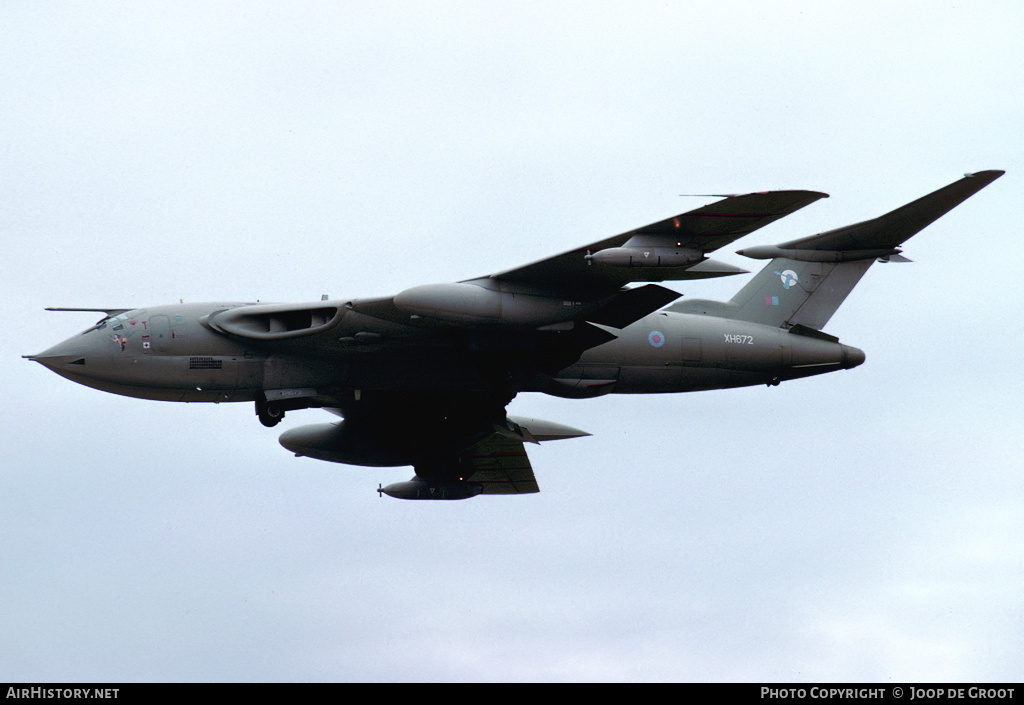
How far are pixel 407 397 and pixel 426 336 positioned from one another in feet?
8.77

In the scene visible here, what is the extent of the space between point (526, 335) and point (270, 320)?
5.23m

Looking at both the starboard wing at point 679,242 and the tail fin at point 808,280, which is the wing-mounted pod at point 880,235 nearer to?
the tail fin at point 808,280

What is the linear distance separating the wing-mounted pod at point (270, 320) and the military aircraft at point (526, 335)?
3cm

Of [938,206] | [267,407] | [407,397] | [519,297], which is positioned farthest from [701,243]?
[267,407]

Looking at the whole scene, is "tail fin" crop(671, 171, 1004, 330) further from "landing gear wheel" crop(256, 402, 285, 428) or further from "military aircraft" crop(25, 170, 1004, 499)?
"landing gear wheel" crop(256, 402, 285, 428)

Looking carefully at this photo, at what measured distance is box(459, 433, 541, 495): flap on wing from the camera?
32906mm

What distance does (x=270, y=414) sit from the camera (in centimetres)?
2733

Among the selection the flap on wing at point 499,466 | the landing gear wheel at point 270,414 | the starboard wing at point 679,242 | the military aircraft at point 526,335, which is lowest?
the flap on wing at point 499,466

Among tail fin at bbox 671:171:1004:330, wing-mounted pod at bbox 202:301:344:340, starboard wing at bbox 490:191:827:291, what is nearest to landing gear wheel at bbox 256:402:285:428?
wing-mounted pod at bbox 202:301:344:340

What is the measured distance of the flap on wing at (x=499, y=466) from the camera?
32906mm

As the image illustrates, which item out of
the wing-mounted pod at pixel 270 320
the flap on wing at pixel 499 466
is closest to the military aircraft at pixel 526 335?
the wing-mounted pod at pixel 270 320

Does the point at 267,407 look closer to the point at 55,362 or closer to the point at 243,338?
the point at 243,338
